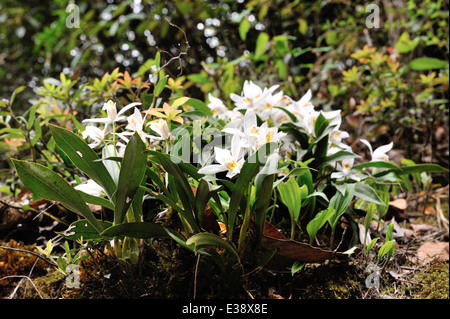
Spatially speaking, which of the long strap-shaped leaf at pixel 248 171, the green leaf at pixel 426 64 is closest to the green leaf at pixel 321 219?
the long strap-shaped leaf at pixel 248 171

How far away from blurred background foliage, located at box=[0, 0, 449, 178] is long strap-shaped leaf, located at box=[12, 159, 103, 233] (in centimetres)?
54

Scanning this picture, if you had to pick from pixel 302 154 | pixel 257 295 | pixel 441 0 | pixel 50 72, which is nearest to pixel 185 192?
pixel 257 295

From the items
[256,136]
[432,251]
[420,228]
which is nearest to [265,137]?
[256,136]

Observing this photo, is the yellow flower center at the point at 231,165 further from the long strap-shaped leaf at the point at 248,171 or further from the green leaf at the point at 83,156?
the green leaf at the point at 83,156

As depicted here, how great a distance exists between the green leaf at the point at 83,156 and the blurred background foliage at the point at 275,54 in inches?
18.8

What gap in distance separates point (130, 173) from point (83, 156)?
5.1 inches

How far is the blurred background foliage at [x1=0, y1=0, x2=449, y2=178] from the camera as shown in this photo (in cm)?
205

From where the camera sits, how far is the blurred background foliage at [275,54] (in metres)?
2.05

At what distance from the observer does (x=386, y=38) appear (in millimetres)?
2990

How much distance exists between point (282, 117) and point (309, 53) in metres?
2.25

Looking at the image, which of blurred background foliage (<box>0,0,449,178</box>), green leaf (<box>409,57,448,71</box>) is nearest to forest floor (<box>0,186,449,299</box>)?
blurred background foliage (<box>0,0,449,178</box>)

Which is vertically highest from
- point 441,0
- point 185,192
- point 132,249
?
point 441,0

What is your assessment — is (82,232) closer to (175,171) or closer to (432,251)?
(175,171)
